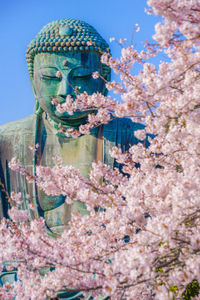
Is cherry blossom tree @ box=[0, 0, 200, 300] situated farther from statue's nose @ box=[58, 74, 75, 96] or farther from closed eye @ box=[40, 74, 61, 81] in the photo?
closed eye @ box=[40, 74, 61, 81]

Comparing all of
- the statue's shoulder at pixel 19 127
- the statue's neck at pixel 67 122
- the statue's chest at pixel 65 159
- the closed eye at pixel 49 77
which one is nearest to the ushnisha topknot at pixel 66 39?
the closed eye at pixel 49 77

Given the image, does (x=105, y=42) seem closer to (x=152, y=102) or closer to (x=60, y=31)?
(x=60, y=31)

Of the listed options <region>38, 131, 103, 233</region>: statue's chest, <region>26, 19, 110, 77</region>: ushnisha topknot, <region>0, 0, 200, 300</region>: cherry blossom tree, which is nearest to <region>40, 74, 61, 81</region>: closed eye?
<region>26, 19, 110, 77</region>: ushnisha topknot

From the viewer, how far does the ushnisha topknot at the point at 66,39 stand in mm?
5977

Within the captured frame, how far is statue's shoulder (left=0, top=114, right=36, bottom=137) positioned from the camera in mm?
6481

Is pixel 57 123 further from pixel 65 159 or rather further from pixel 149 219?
pixel 149 219

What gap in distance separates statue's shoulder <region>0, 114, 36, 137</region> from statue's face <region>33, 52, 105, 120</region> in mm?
473

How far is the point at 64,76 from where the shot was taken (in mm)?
5926

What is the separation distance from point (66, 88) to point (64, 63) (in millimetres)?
368

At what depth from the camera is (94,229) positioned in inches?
174

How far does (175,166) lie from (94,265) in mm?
1409

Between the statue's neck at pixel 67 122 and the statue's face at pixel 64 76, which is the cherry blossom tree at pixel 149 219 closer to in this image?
the statue's face at pixel 64 76

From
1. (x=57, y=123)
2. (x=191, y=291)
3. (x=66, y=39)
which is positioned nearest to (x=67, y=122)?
(x=57, y=123)

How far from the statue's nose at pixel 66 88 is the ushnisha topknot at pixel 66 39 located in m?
0.44
